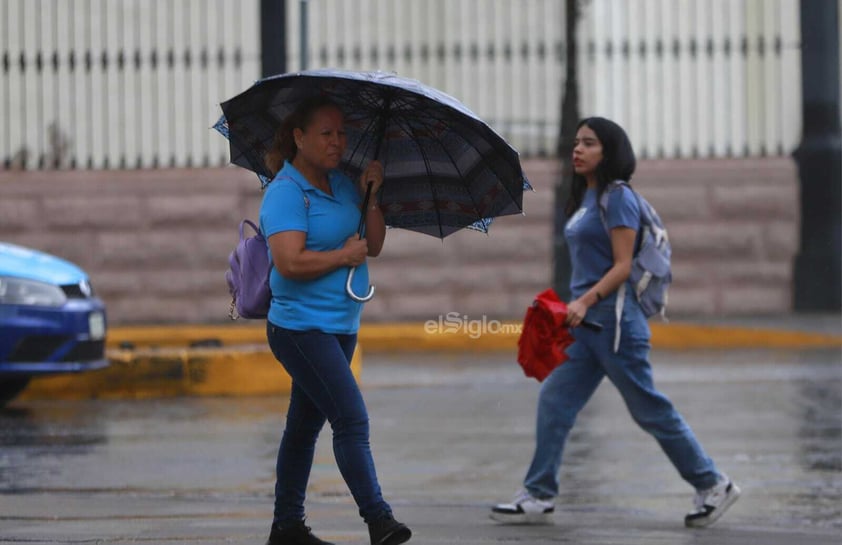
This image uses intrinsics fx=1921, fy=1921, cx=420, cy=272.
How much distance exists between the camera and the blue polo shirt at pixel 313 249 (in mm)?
6191

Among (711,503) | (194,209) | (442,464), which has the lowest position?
(442,464)

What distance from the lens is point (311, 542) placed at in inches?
260

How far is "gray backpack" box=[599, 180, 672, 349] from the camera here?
7547 mm

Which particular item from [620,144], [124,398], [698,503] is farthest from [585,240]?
[124,398]

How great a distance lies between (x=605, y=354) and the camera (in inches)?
296

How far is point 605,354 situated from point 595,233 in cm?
48

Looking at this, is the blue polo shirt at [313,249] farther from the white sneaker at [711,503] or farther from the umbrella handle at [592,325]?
the white sneaker at [711,503]

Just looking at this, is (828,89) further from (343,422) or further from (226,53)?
(343,422)

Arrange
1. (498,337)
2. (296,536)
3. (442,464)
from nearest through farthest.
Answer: (296,536) → (442,464) → (498,337)

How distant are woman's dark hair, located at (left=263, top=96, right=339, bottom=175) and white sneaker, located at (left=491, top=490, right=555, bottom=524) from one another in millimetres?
1856

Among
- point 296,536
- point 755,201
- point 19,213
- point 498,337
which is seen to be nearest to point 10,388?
point 498,337

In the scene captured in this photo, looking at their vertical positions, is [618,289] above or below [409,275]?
above

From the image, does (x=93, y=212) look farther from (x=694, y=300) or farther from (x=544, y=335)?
(x=544, y=335)

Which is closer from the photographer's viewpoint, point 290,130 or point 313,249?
point 313,249
